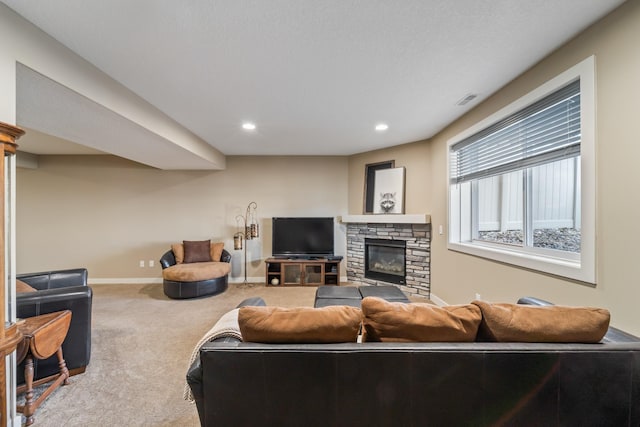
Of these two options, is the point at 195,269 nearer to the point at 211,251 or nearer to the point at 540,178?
the point at 211,251

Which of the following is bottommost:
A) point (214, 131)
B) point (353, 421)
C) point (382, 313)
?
point (353, 421)

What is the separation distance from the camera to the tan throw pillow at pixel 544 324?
1153 mm

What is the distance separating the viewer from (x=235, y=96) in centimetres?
250

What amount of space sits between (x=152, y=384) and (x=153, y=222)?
3864 millimetres

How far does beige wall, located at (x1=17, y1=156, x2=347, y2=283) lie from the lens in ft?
16.0

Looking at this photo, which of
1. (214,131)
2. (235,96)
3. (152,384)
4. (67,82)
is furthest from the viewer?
(214,131)

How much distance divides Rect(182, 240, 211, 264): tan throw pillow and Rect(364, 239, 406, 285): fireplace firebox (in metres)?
2.97

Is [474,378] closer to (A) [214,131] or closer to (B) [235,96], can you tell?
(B) [235,96]

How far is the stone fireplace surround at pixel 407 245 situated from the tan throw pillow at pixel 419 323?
9.00 ft

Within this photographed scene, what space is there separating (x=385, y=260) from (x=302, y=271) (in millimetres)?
1535

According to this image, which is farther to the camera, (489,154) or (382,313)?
(489,154)

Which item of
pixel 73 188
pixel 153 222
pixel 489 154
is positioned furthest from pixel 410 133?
pixel 73 188

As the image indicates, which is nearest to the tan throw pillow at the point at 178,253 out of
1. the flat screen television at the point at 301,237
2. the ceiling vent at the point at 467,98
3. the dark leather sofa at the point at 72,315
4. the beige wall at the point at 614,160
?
the flat screen television at the point at 301,237

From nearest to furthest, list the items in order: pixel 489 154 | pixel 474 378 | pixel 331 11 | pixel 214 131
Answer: pixel 474 378, pixel 331 11, pixel 489 154, pixel 214 131
